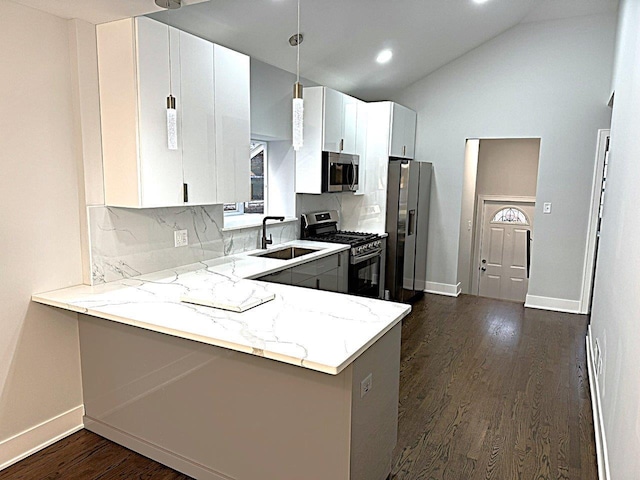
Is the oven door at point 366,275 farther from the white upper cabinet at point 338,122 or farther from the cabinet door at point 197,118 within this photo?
the cabinet door at point 197,118

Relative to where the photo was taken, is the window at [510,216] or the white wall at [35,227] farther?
the window at [510,216]

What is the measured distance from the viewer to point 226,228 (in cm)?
369

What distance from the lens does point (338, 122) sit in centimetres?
473

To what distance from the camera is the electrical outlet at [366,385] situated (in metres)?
1.93

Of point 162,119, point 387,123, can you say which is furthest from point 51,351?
point 387,123

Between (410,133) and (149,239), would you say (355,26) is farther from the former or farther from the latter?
(149,239)

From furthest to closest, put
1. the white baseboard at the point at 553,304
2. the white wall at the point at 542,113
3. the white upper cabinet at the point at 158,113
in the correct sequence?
1. the white baseboard at the point at 553,304
2. the white wall at the point at 542,113
3. the white upper cabinet at the point at 158,113

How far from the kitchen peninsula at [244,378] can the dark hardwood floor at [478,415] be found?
219 millimetres

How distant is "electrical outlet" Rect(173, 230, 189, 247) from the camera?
10.4 ft

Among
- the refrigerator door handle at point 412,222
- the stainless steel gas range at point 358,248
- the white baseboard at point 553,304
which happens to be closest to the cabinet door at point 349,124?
the stainless steel gas range at point 358,248

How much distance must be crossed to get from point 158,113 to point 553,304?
4796 millimetres

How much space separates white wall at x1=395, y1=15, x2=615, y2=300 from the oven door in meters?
1.38

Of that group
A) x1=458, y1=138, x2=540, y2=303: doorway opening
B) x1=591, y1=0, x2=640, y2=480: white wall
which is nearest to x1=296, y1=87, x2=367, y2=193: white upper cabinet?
x1=591, y1=0, x2=640, y2=480: white wall

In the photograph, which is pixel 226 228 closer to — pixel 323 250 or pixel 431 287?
pixel 323 250
